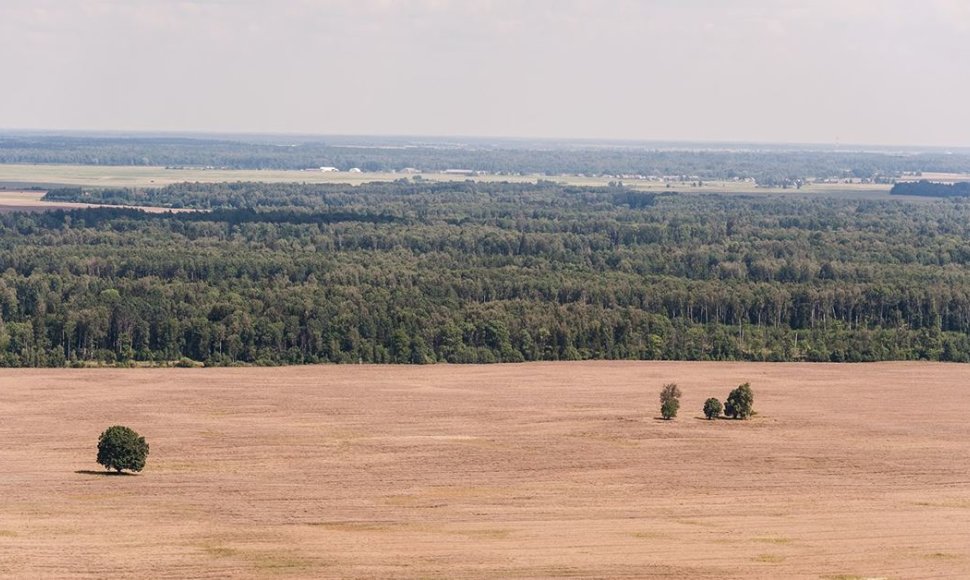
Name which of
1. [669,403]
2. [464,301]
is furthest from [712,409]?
[464,301]

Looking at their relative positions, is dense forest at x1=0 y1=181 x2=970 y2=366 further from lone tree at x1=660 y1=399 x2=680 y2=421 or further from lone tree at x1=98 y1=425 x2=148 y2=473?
lone tree at x1=98 y1=425 x2=148 y2=473

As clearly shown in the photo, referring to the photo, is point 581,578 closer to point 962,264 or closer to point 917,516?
point 917,516

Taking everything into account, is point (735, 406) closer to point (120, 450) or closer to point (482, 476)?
point (482, 476)

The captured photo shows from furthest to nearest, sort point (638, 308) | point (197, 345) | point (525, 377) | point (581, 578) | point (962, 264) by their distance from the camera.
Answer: point (962, 264), point (638, 308), point (197, 345), point (525, 377), point (581, 578)

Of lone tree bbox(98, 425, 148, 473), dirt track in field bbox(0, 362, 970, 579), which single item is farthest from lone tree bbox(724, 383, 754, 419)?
lone tree bbox(98, 425, 148, 473)

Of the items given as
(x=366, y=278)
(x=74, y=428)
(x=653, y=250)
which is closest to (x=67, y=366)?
(x=74, y=428)

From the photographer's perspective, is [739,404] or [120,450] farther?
[739,404]
